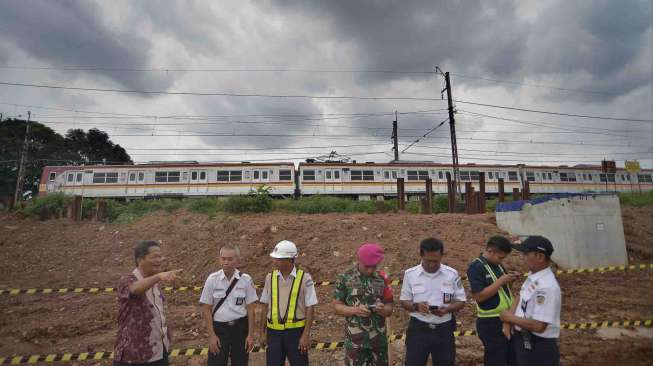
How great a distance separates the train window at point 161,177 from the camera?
22.5 m

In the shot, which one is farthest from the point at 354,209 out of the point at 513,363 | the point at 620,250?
the point at 513,363

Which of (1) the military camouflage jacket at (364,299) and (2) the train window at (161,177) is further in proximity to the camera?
(2) the train window at (161,177)

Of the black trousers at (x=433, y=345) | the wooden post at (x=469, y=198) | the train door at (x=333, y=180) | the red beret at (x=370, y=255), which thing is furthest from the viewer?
the train door at (x=333, y=180)

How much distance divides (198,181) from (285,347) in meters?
20.9

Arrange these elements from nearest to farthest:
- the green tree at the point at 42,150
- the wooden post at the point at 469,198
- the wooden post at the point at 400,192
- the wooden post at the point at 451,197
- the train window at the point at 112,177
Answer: the wooden post at the point at 469,198
the wooden post at the point at 400,192
the wooden post at the point at 451,197
the train window at the point at 112,177
the green tree at the point at 42,150

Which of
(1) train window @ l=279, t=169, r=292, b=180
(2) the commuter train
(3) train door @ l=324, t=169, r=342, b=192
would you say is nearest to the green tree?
(2) the commuter train

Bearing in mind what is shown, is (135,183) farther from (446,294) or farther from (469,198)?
(446,294)

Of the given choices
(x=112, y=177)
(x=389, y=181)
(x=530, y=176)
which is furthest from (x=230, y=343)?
(x=530, y=176)

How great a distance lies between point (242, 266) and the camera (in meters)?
10.0

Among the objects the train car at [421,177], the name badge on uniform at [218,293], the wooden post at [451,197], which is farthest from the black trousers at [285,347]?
the train car at [421,177]

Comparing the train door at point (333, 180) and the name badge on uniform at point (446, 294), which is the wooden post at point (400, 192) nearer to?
the train door at point (333, 180)

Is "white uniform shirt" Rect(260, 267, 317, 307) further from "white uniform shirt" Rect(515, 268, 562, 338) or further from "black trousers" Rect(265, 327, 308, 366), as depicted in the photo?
"white uniform shirt" Rect(515, 268, 562, 338)

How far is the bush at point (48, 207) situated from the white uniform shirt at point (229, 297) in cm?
1809

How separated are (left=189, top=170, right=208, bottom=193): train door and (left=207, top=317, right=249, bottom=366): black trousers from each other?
2028 cm
